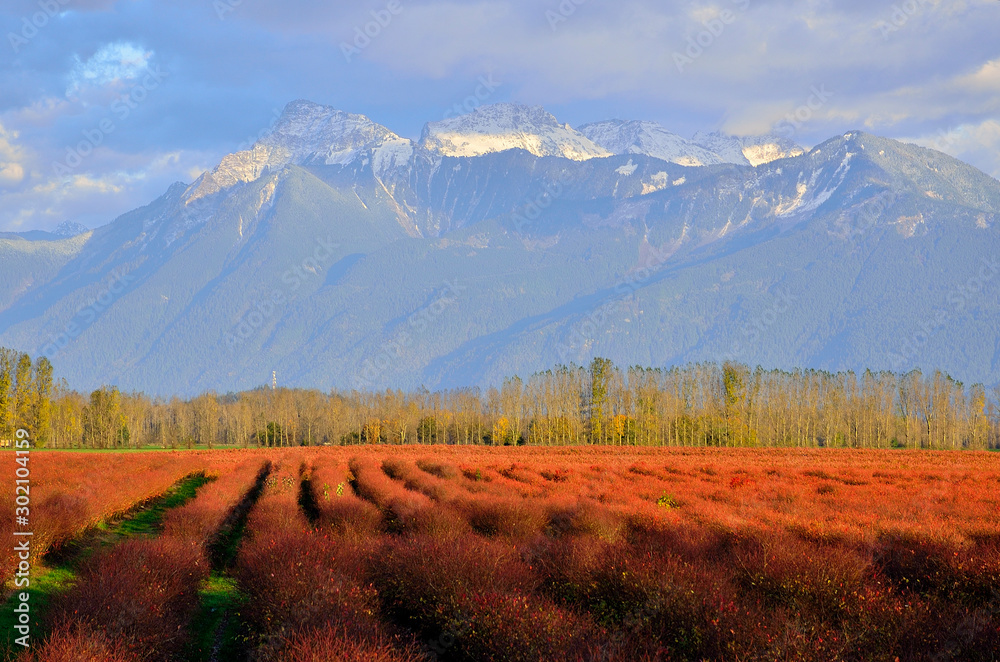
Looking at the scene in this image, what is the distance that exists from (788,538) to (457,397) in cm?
13472

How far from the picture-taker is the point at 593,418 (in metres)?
98.2

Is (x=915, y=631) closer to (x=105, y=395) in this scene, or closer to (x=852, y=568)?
(x=852, y=568)

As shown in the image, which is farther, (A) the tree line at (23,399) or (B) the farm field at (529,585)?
(A) the tree line at (23,399)

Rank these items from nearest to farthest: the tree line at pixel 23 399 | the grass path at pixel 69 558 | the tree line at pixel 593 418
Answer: the grass path at pixel 69 558 → the tree line at pixel 23 399 → the tree line at pixel 593 418

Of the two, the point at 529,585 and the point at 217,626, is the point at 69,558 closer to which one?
the point at 217,626

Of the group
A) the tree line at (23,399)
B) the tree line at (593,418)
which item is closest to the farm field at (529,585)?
the tree line at (23,399)

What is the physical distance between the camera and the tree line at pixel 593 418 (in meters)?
97.2

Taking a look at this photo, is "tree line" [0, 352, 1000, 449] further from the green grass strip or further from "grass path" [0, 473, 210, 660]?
the green grass strip

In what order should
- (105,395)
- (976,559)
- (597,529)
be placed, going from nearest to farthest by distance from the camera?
(976,559)
(597,529)
(105,395)

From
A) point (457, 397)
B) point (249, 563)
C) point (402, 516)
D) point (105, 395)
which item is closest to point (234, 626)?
point (249, 563)

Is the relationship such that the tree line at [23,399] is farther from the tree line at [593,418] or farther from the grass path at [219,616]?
the grass path at [219,616]

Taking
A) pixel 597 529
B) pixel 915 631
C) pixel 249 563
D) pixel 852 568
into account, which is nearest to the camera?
pixel 915 631

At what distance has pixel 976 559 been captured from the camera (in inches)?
425

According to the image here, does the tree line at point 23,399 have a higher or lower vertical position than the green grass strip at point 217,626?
higher
